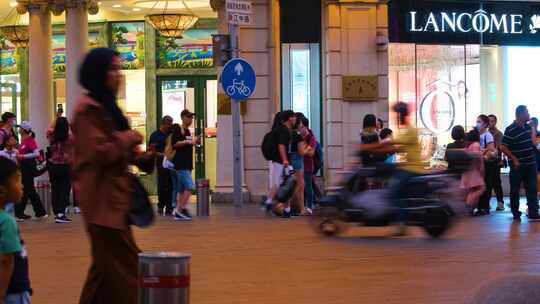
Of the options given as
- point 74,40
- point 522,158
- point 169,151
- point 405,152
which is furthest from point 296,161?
point 74,40

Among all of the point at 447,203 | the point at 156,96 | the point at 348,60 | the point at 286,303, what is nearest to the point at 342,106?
the point at 348,60

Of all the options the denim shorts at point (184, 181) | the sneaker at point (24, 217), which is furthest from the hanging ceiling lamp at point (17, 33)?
the denim shorts at point (184, 181)

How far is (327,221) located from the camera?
14305 mm

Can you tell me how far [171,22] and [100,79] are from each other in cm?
1811

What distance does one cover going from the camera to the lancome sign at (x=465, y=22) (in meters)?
23.5

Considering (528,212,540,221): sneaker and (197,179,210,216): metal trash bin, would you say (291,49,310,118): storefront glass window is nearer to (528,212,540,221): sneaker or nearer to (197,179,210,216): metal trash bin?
(197,179,210,216): metal trash bin

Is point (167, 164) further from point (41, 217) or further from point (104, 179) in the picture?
point (104, 179)

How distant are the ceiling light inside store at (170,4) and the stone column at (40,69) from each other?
2197mm

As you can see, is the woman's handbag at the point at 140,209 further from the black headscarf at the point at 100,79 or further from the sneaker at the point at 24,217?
the sneaker at the point at 24,217

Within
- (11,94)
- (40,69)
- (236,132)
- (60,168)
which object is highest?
(40,69)

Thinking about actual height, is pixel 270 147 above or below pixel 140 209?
below

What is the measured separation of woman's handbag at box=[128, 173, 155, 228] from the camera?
19.1ft

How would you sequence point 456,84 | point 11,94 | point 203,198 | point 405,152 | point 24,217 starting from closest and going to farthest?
point 405,152
point 203,198
point 24,217
point 456,84
point 11,94

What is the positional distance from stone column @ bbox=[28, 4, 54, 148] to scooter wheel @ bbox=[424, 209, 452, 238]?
39.5ft
